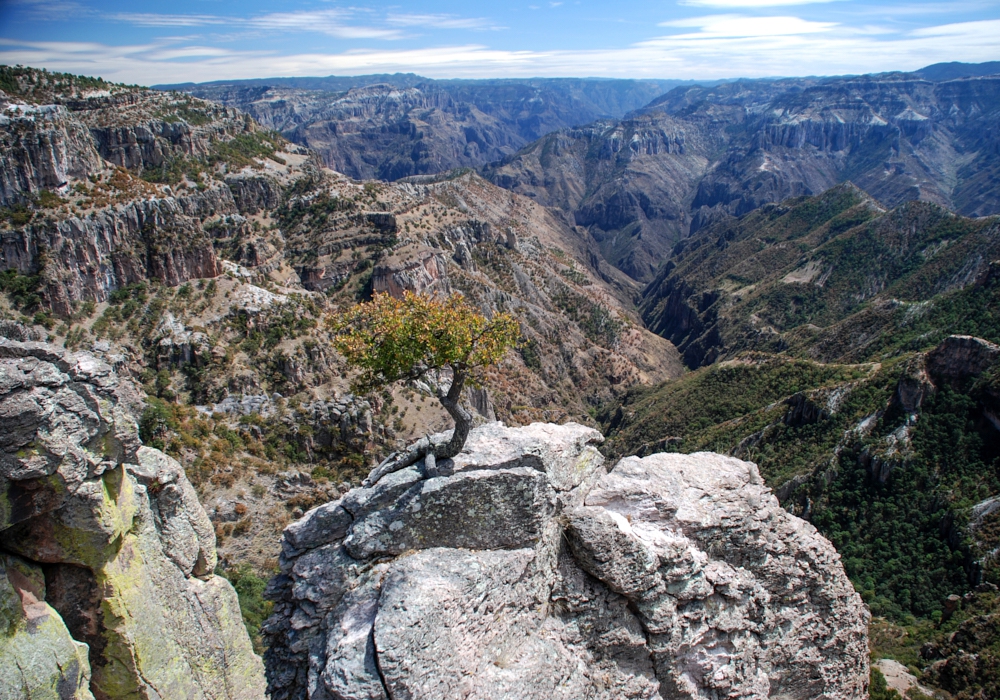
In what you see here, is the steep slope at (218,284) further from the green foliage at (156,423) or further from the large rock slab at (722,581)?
the large rock slab at (722,581)

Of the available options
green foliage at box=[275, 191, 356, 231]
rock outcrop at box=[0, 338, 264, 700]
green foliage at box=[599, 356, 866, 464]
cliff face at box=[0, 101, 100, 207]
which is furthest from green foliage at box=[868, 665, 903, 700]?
green foliage at box=[275, 191, 356, 231]

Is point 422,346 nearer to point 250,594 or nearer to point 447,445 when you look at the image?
point 447,445

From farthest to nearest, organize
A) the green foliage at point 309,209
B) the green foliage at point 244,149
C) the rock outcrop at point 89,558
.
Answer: the green foliage at point 309,209, the green foliage at point 244,149, the rock outcrop at point 89,558

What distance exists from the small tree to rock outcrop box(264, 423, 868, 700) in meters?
1.29

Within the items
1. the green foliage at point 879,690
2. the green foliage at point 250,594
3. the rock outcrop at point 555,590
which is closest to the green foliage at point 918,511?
the green foliage at point 879,690

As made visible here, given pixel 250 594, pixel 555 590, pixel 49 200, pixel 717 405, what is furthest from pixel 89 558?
pixel 717 405

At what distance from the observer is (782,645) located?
21.3 meters

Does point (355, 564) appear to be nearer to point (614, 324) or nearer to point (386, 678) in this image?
point (386, 678)

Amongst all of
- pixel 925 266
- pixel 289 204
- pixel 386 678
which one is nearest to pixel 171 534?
pixel 386 678

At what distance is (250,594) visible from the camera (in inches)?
1515

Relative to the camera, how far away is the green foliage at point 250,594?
115ft

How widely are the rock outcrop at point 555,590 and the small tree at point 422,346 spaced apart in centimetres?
129

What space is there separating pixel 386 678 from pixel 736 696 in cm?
1265

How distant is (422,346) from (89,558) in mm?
11132
